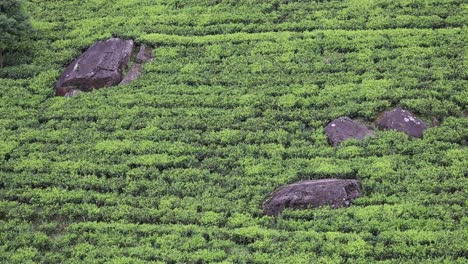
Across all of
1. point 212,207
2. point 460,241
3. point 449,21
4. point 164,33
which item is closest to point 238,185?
point 212,207

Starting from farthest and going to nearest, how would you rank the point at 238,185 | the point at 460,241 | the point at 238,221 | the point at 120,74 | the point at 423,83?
1. the point at 120,74
2. the point at 423,83
3. the point at 238,185
4. the point at 238,221
5. the point at 460,241

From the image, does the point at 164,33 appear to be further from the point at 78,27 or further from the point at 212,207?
the point at 212,207

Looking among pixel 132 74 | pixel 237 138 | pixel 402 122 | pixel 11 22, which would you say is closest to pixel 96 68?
pixel 132 74

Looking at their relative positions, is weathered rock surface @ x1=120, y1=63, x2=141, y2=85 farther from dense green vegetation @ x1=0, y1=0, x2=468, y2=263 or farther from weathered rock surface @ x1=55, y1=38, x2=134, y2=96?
dense green vegetation @ x1=0, y1=0, x2=468, y2=263

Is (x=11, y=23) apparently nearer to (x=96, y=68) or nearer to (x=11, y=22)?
(x=11, y=22)

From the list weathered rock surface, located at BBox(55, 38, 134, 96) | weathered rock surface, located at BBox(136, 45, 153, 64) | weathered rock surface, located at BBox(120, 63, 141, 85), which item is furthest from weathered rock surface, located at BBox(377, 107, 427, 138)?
weathered rock surface, located at BBox(55, 38, 134, 96)

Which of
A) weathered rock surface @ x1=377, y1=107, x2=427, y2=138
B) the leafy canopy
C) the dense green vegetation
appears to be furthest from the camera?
the leafy canopy
